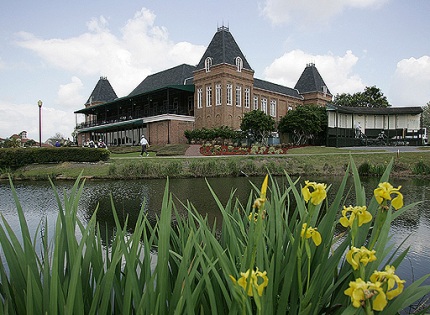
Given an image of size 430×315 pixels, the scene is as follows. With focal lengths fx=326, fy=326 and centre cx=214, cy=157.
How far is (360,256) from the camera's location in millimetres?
1015

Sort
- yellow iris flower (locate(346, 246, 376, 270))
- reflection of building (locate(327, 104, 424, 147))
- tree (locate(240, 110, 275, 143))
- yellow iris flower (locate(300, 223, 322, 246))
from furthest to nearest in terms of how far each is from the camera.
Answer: reflection of building (locate(327, 104, 424, 147))
tree (locate(240, 110, 275, 143))
yellow iris flower (locate(300, 223, 322, 246))
yellow iris flower (locate(346, 246, 376, 270))

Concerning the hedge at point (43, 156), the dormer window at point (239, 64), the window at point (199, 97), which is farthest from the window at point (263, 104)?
the hedge at point (43, 156)

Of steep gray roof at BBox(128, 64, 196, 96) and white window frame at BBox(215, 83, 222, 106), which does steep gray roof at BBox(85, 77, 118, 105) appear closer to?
steep gray roof at BBox(128, 64, 196, 96)

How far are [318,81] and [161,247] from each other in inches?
2088

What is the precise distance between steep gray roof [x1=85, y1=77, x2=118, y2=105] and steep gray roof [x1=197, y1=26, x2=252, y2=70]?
960 inches

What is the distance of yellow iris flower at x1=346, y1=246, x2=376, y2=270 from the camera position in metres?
0.98

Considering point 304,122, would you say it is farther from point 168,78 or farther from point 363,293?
point 363,293

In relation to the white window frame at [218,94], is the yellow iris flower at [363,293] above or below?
below

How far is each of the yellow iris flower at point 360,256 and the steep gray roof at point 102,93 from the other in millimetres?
58957

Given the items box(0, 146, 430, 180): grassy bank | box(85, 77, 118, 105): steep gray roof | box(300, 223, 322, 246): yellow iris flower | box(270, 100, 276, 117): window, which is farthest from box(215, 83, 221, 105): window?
box(300, 223, 322, 246): yellow iris flower

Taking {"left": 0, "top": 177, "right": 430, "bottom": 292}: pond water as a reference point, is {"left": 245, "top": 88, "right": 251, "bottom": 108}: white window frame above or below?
above

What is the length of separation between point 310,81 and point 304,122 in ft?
66.9

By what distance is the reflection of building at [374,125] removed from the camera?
3173 centimetres

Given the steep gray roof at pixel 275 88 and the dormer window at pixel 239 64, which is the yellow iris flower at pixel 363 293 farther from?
the steep gray roof at pixel 275 88
